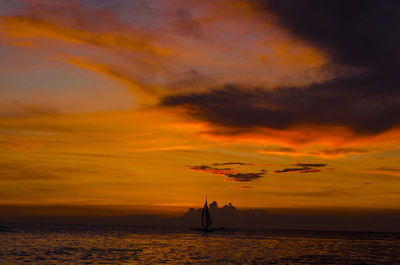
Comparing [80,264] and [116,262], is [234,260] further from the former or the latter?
[80,264]

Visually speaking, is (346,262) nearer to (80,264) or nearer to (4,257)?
(80,264)

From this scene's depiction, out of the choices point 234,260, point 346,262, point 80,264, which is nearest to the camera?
point 80,264

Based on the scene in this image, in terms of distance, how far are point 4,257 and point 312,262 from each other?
172ft

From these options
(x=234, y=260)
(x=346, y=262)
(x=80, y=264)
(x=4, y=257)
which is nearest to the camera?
(x=80, y=264)

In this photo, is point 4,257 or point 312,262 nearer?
point 4,257

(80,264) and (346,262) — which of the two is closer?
(80,264)

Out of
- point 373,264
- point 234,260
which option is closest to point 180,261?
point 234,260

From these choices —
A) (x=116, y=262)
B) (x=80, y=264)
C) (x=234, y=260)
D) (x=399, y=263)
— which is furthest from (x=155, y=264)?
(x=399, y=263)

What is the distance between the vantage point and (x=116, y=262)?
63500mm

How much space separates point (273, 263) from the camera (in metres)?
68.9

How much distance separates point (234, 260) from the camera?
237 feet

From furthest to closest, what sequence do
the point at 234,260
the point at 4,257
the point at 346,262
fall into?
1. the point at 346,262
2. the point at 234,260
3. the point at 4,257

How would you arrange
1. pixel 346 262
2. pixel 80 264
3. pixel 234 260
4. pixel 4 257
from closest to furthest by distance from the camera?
pixel 80 264 → pixel 4 257 → pixel 234 260 → pixel 346 262

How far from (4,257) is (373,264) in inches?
Answer: 2496
